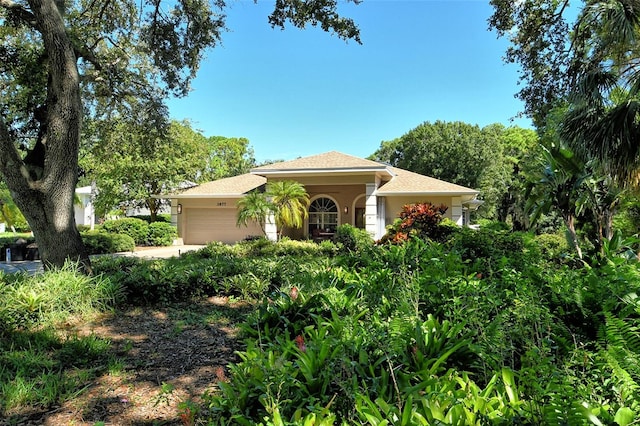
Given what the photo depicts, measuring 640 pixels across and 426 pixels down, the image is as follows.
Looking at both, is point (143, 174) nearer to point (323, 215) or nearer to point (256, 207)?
point (256, 207)

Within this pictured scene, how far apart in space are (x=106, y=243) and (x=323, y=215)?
10.3 meters

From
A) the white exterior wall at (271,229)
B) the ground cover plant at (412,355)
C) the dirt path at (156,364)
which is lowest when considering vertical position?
the dirt path at (156,364)

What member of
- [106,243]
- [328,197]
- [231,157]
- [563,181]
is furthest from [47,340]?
[231,157]

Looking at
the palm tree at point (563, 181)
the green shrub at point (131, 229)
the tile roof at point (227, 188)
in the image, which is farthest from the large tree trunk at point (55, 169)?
the green shrub at point (131, 229)

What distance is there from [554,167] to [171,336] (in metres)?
6.95

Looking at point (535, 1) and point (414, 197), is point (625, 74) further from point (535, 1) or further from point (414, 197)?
point (414, 197)

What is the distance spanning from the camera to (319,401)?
5.36ft

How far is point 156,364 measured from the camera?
3674mm

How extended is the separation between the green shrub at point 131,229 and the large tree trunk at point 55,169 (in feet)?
46.4

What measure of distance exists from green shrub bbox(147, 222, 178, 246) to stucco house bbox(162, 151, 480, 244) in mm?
430

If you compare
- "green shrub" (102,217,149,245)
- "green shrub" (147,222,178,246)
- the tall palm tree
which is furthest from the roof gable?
the tall palm tree

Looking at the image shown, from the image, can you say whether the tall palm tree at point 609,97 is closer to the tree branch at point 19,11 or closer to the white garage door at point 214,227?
the tree branch at point 19,11

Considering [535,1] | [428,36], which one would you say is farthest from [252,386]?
[428,36]

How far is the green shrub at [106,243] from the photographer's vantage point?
1620cm
